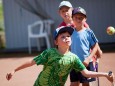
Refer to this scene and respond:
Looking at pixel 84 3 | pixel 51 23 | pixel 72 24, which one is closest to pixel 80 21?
pixel 72 24

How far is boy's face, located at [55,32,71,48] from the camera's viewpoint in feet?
12.6

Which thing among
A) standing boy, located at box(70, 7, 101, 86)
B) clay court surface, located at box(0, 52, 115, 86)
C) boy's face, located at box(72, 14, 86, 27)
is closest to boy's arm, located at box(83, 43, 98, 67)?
standing boy, located at box(70, 7, 101, 86)

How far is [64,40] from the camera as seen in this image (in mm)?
3848

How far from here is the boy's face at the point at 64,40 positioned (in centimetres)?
385

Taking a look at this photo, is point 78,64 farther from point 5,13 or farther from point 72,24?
point 5,13

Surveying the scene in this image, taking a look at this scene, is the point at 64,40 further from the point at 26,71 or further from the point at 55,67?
the point at 26,71

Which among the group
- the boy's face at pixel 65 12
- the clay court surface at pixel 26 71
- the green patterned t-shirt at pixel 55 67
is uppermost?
the boy's face at pixel 65 12

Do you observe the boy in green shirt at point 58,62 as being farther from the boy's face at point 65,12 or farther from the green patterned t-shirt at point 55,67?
the boy's face at point 65,12

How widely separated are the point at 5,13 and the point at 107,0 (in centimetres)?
436

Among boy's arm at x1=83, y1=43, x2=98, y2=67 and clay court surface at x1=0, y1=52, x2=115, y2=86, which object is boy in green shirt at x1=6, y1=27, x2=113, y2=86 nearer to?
boy's arm at x1=83, y1=43, x2=98, y2=67

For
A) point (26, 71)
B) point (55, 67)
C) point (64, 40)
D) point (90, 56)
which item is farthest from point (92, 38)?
point (26, 71)

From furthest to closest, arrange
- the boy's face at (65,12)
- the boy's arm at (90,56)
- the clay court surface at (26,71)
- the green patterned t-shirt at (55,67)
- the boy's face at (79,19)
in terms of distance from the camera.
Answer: the clay court surface at (26,71)
the boy's face at (65,12)
the boy's face at (79,19)
the boy's arm at (90,56)
the green patterned t-shirt at (55,67)

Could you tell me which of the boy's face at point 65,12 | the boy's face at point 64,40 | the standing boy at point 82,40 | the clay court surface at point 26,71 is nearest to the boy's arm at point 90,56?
the standing boy at point 82,40

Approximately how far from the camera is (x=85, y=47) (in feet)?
15.4
